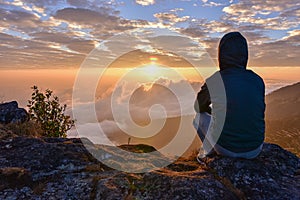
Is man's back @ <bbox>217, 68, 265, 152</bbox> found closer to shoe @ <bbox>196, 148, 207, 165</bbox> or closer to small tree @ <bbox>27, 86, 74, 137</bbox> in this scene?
shoe @ <bbox>196, 148, 207, 165</bbox>

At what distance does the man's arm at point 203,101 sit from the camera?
6.60 m

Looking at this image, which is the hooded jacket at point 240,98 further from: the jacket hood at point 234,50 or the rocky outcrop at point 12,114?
the rocky outcrop at point 12,114

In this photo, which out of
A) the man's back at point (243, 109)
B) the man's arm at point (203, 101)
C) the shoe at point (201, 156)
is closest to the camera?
the man's back at point (243, 109)

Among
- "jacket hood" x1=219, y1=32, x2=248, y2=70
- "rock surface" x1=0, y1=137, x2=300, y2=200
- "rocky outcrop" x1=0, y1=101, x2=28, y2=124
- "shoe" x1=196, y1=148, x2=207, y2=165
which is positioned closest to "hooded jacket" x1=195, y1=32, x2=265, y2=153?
"jacket hood" x1=219, y1=32, x2=248, y2=70

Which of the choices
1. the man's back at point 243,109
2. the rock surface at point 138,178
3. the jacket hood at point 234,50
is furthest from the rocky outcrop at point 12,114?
the jacket hood at point 234,50

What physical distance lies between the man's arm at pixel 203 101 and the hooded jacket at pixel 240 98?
9 cm

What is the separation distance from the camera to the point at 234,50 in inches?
246

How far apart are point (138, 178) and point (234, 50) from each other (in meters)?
3.80

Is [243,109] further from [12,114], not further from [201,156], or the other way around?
[12,114]

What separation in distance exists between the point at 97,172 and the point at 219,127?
3.24m

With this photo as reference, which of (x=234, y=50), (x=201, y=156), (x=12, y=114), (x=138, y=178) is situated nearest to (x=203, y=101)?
(x=234, y=50)

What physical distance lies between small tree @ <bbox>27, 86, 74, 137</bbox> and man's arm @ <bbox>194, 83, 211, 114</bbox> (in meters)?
9.26

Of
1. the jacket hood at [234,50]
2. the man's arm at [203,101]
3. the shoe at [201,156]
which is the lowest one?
the shoe at [201,156]

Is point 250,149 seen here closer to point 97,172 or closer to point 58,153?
point 97,172
